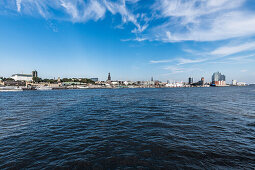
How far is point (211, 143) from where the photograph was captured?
29.5ft

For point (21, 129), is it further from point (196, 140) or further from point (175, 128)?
point (196, 140)

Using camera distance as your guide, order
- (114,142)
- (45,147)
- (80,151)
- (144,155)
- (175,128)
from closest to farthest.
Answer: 1. (144,155)
2. (80,151)
3. (45,147)
4. (114,142)
5. (175,128)

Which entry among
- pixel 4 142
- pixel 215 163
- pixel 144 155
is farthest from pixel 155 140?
pixel 4 142

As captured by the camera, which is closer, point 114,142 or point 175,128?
point 114,142

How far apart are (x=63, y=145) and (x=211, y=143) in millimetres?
10475

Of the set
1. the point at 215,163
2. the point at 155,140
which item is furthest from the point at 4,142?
the point at 215,163

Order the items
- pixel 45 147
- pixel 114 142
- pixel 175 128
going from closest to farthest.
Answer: pixel 45 147 < pixel 114 142 < pixel 175 128

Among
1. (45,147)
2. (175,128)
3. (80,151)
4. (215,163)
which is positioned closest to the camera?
(215,163)

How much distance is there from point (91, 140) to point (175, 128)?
25.9ft

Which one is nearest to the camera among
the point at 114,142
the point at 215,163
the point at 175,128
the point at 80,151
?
the point at 215,163

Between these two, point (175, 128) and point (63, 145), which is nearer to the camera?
point (63, 145)

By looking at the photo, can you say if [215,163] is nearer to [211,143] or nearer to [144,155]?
[211,143]

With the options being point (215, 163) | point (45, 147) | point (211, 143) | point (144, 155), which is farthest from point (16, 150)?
point (211, 143)

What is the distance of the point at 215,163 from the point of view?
6691 millimetres
